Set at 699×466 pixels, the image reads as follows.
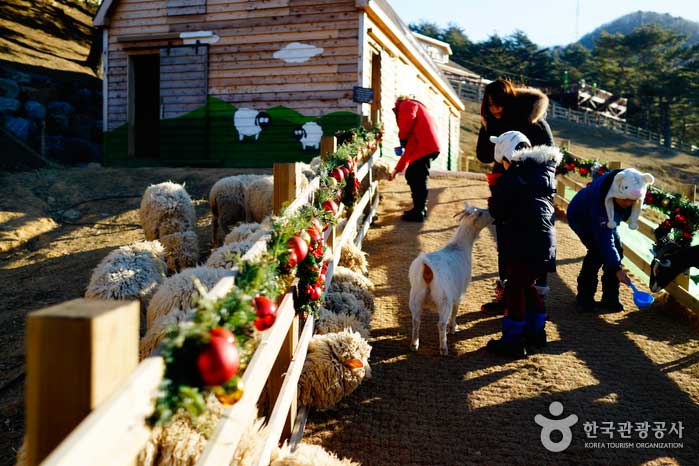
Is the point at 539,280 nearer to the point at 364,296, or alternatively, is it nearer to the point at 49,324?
the point at 364,296

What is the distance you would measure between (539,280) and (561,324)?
2.71 feet

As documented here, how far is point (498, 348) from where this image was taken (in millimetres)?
4465

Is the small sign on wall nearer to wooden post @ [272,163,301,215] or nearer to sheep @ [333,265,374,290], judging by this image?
sheep @ [333,265,374,290]

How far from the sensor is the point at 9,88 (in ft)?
53.7

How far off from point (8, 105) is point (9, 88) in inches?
30.0

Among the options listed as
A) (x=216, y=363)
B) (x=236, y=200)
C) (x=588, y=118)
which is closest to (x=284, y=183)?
(x=216, y=363)

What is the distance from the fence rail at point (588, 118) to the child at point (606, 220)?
125ft

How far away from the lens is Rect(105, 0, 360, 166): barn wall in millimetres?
11555

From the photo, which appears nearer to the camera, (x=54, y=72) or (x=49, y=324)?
(x=49, y=324)

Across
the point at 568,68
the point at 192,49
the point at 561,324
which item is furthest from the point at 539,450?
the point at 568,68

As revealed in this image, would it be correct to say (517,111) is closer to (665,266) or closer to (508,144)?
(508,144)

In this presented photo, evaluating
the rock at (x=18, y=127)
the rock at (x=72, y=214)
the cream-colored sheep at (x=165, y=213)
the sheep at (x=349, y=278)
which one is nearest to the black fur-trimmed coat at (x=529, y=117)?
the sheep at (x=349, y=278)

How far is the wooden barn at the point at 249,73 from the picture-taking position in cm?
1152

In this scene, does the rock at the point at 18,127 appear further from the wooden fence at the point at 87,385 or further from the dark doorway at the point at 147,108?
the wooden fence at the point at 87,385
